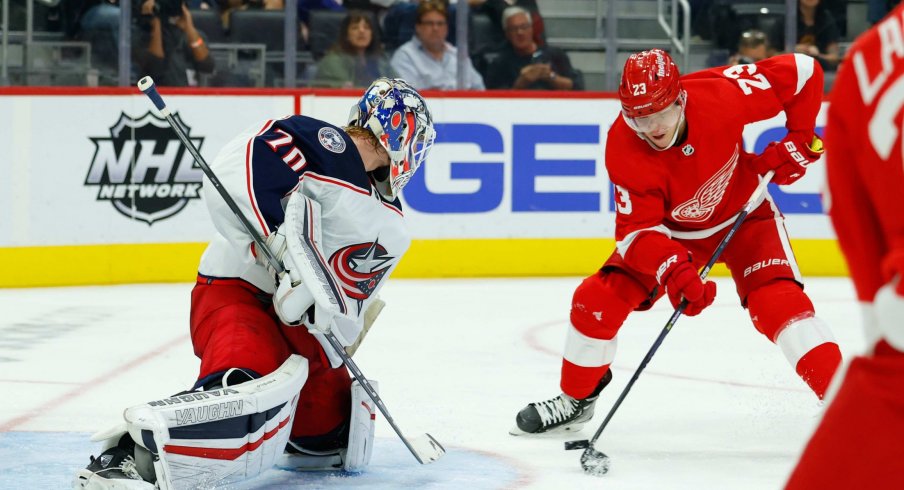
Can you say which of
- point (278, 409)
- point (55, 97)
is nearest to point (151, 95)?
point (278, 409)

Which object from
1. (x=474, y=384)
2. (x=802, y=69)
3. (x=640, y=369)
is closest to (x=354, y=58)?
(x=474, y=384)

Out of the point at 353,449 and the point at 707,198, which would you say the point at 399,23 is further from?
the point at 353,449

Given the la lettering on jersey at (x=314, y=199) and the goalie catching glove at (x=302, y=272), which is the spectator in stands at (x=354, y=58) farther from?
the goalie catching glove at (x=302, y=272)

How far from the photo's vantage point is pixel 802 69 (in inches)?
132

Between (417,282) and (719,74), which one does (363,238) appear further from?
(417,282)

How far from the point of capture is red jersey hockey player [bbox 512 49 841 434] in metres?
2.97

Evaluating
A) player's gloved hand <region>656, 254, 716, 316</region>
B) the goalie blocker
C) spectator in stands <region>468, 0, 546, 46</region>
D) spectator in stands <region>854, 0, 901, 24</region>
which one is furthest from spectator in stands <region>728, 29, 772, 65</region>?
the goalie blocker

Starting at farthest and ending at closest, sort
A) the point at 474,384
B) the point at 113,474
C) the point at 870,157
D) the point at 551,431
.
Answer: the point at 474,384, the point at 551,431, the point at 113,474, the point at 870,157

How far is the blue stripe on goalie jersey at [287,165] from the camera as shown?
2.50 metres

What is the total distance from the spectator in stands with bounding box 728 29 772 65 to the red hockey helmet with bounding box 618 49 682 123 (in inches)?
144

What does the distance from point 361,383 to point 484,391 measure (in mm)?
1092

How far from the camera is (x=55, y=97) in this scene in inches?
225

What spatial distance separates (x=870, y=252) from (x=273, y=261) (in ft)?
4.60

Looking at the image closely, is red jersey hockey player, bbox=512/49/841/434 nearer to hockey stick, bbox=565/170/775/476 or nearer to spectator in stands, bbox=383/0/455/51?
hockey stick, bbox=565/170/775/476
